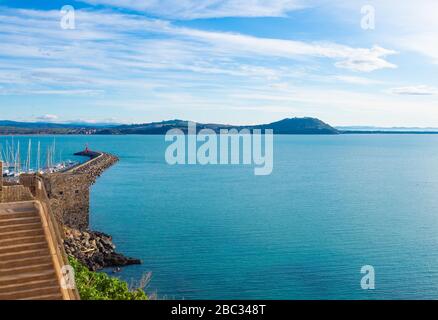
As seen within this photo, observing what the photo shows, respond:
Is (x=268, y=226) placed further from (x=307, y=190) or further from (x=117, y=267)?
(x=307, y=190)

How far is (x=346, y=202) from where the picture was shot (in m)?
51.7

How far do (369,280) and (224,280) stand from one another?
7.33 m

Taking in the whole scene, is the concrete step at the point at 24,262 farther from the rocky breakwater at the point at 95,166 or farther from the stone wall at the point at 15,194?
the rocky breakwater at the point at 95,166

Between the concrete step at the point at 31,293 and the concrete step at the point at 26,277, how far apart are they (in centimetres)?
24

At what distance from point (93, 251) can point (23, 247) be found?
19260mm

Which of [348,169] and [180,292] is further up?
[348,169]

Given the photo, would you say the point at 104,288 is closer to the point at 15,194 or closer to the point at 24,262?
the point at 15,194

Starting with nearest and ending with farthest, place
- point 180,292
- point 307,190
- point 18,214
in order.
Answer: point 18,214
point 180,292
point 307,190

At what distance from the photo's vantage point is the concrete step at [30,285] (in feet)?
36.3

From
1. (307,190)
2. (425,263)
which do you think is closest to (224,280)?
(425,263)

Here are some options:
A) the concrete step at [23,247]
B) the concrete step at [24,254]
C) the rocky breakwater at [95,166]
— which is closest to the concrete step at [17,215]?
the concrete step at [23,247]

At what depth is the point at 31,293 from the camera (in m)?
11.2

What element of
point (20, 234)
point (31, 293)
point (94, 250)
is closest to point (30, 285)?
point (31, 293)

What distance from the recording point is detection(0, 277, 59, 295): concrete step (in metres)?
11.1
